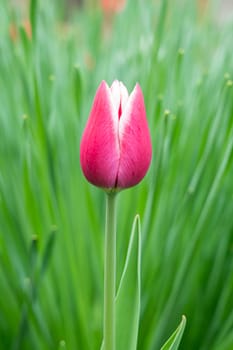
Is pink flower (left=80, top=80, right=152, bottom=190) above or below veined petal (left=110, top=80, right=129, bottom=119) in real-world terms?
below

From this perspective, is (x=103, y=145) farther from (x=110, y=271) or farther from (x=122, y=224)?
(x=122, y=224)

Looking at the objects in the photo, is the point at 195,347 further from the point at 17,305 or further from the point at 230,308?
the point at 17,305

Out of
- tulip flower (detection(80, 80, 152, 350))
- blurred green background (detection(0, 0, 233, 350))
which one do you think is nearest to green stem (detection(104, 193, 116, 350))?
tulip flower (detection(80, 80, 152, 350))

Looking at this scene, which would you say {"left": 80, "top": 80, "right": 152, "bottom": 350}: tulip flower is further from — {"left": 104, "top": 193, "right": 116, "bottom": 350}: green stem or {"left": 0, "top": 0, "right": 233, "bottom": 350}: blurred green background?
{"left": 0, "top": 0, "right": 233, "bottom": 350}: blurred green background

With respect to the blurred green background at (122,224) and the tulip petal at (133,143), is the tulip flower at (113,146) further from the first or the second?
the blurred green background at (122,224)

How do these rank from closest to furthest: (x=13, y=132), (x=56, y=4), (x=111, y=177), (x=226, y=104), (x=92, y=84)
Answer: (x=111, y=177) < (x=226, y=104) < (x=13, y=132) < (x=92, y=84) < (x=56, y=4)

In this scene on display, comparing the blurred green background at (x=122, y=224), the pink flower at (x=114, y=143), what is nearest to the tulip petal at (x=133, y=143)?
the pink flower at (x=114, y=143)

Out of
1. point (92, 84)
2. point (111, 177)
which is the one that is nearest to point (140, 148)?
point (111, 177)
